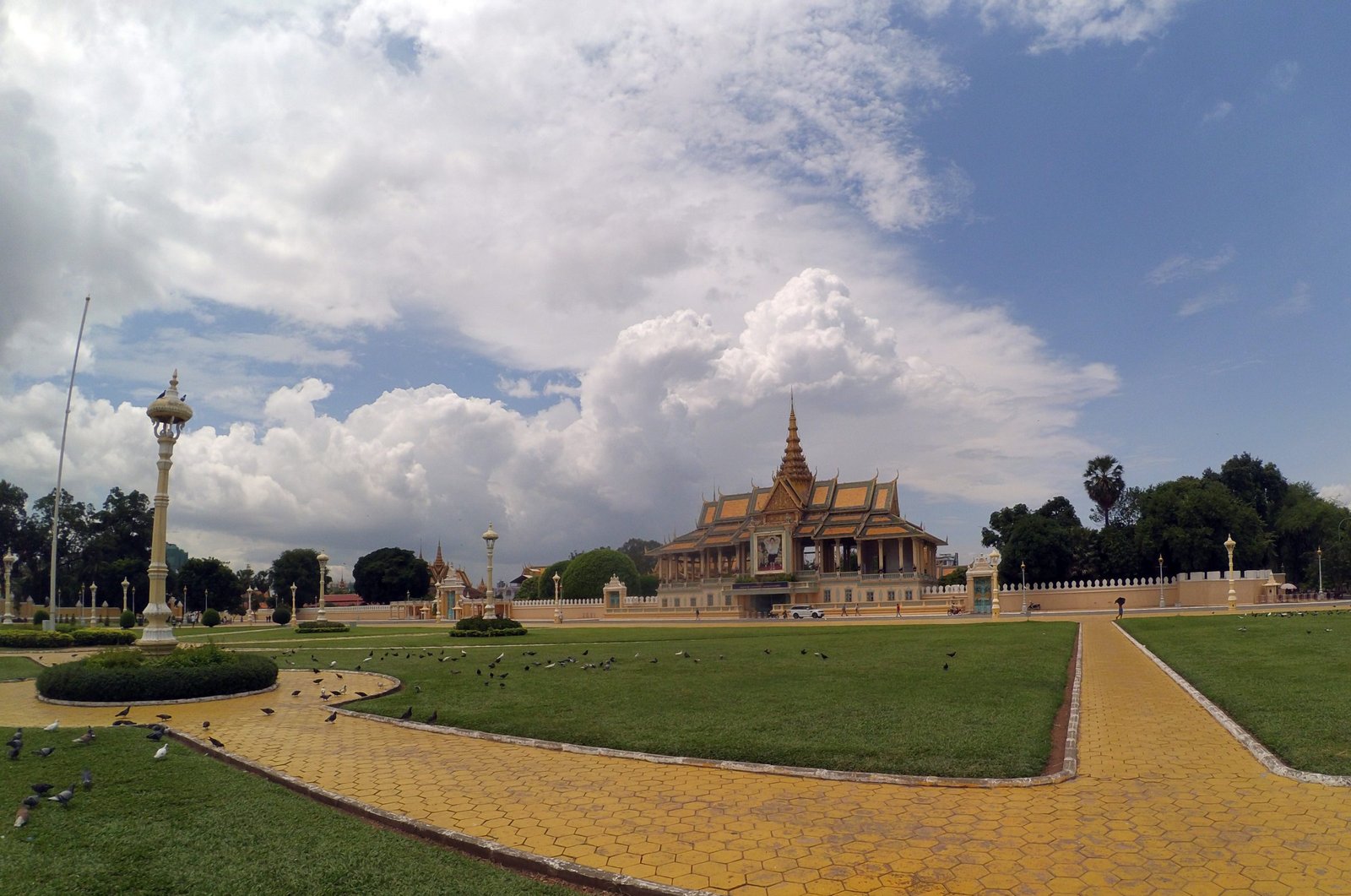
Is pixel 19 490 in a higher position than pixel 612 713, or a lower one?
higher

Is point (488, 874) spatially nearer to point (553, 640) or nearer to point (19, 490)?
point (553, 640)

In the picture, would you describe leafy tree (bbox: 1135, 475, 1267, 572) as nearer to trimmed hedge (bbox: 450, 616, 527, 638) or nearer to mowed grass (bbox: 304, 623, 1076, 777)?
mowed grass (bbox: 304, 623, 1076, 777)

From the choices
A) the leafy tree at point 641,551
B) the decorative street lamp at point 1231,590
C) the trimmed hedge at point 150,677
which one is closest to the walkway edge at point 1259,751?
the trimmed hedge at point 150,677

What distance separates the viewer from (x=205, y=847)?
6.21 metres

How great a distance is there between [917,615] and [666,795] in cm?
4456

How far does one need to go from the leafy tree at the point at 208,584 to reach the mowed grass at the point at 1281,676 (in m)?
78.0

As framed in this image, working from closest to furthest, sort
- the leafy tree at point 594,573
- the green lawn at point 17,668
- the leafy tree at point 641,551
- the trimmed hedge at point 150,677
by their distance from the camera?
the trimmed hedge at point 150,677 < the green lawn at point 17,668 < the leafy tree at point 594,573 < the leafy tree at point 641,551

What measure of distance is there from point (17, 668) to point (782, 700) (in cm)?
2158

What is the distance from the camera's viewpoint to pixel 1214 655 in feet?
58.7

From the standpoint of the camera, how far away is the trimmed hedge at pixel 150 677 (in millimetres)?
14539

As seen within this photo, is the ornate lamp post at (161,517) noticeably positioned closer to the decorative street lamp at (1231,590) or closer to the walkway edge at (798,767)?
the walkway edge at (798,767)

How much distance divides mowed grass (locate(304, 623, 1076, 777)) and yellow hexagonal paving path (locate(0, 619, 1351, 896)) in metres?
0.71

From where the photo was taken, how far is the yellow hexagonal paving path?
5.70 metres

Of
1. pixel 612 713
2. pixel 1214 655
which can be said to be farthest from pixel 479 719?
pixel 1214 655
